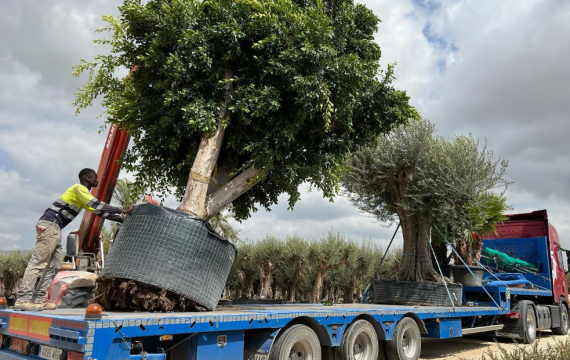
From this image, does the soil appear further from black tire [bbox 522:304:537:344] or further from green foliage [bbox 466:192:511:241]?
black tire [bbox 522:304:537:344]

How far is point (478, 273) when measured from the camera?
12.6 metres

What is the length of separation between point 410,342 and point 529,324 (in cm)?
684

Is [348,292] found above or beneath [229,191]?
beneath

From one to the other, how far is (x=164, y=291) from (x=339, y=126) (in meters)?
4.82

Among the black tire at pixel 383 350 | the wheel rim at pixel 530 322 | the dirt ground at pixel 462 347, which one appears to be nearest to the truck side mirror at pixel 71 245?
the black tire at pixel 383 350

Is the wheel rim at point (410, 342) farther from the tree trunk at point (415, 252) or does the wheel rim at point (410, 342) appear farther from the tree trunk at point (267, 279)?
the tree trunk at point (267, 279)

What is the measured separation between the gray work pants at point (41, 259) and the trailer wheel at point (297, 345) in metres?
3.48

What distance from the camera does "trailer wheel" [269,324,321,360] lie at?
5969mm

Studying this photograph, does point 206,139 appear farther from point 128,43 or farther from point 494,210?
point 494,210

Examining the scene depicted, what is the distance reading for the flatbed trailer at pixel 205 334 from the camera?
440 cm

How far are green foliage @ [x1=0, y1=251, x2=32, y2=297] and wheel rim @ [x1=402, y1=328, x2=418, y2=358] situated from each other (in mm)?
34066

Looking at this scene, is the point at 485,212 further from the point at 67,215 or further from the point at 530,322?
the point at 67,215

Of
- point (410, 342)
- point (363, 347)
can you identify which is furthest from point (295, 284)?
point (363, 347)

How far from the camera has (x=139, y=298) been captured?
227 inches
